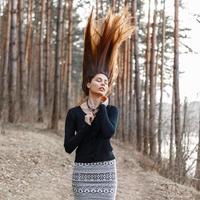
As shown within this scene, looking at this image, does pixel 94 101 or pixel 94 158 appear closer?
pixel 94 158

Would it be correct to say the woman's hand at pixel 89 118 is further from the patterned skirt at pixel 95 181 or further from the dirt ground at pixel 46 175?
the dirt ground at pixel 46 175

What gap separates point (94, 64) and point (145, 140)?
36.3ft

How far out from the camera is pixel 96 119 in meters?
3.17

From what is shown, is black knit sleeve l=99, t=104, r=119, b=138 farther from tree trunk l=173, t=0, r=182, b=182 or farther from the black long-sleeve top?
tree trunk l=173, t=0, r=182, b=182

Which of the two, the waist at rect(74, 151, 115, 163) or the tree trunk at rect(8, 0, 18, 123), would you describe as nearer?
the waist at rect(74, 151, 115, 163)

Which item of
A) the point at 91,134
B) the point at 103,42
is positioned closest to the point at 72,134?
the point at 91,134

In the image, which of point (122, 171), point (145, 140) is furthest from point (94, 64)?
point (145, 140)

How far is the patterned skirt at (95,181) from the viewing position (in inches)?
126

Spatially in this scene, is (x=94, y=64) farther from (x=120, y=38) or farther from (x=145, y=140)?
(x=145, y=140)

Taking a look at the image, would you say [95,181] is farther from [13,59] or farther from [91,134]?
[13,59]

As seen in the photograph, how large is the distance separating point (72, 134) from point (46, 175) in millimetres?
4954

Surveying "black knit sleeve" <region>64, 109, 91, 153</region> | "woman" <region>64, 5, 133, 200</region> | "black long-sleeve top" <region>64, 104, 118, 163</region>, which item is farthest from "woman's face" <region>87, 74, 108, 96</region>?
"black knit sleeve" <region>64, 109, 91, 153</region>

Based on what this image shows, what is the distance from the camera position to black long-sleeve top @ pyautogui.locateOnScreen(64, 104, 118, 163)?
315 centimetres

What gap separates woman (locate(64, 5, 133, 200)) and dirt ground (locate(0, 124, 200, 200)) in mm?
3230
